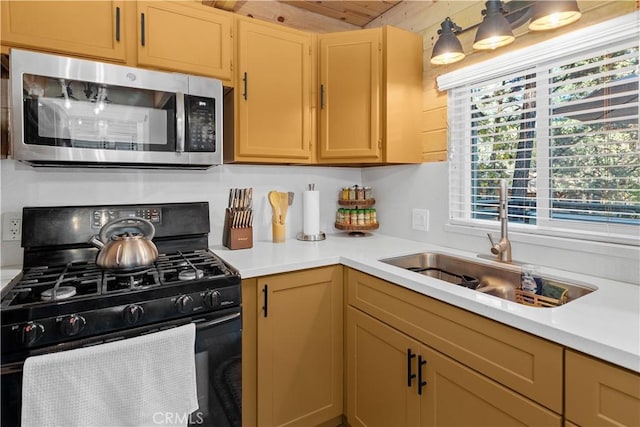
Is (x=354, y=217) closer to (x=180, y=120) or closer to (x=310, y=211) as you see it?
(x=310, y=211)

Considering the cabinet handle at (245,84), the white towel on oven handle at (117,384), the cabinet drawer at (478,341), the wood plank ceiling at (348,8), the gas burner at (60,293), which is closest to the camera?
the cabinet drawer at (478,341)

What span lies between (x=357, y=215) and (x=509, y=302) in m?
1.26

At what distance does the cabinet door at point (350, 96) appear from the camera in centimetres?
192

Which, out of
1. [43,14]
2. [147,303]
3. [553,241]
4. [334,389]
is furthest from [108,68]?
[553,241]

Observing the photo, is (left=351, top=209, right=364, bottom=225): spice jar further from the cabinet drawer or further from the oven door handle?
the oven door handle

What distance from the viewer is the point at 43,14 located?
1.37 m

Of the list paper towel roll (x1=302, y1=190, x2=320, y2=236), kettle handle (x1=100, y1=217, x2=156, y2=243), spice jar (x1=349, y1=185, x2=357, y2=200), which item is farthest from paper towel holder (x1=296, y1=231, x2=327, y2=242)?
kettle handle (x1=100, y1=217, x2=156, y2=243)

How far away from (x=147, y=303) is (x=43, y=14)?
119cm

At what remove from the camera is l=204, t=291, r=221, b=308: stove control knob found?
4.35ft

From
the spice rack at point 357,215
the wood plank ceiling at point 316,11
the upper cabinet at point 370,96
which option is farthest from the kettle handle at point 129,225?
the wood plank ceiling at point 316,11

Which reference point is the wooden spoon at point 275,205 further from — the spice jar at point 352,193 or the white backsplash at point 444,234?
the white backsplash at point 444,234

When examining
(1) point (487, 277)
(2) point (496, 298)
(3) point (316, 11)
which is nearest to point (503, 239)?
(1) point (487, 277)

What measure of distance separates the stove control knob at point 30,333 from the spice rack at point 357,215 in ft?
5.07

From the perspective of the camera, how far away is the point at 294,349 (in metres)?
1.62
